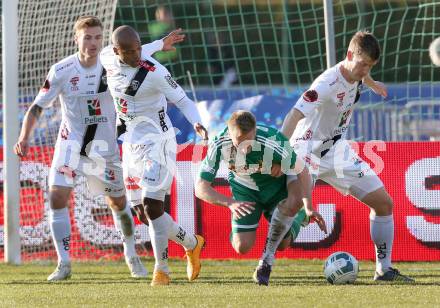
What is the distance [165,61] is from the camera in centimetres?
1541

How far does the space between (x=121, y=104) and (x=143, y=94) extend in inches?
9.5

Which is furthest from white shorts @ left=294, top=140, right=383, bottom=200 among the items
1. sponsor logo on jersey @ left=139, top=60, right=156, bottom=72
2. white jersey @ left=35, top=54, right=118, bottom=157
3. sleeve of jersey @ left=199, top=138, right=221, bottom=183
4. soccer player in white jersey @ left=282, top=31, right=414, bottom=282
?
white jersey @ left=35, top=54, right=118, bottom=157

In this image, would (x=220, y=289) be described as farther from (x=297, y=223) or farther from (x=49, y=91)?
(x=49, y=91)

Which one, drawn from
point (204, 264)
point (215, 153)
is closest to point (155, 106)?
point (215, 153)

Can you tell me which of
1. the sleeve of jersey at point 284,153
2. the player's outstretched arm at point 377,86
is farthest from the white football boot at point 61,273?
the player's outstretched arm at point 377,86

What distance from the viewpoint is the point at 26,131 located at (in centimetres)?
920

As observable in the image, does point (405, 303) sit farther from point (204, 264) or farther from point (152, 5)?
point (152, 5)

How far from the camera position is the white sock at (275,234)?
853 cm

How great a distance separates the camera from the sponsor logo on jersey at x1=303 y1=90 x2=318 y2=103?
8.55 meters

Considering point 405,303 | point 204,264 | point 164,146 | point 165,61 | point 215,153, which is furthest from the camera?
point 165,61

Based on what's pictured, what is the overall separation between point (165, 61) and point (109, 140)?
585 cm

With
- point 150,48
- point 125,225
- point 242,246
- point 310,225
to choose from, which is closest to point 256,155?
point 242,246

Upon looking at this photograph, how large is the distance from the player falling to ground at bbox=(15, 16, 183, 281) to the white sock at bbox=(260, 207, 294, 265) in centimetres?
153

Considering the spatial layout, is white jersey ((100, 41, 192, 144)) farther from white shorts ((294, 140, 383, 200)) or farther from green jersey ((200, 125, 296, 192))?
white shorts ((294, 140, 383, 200))
